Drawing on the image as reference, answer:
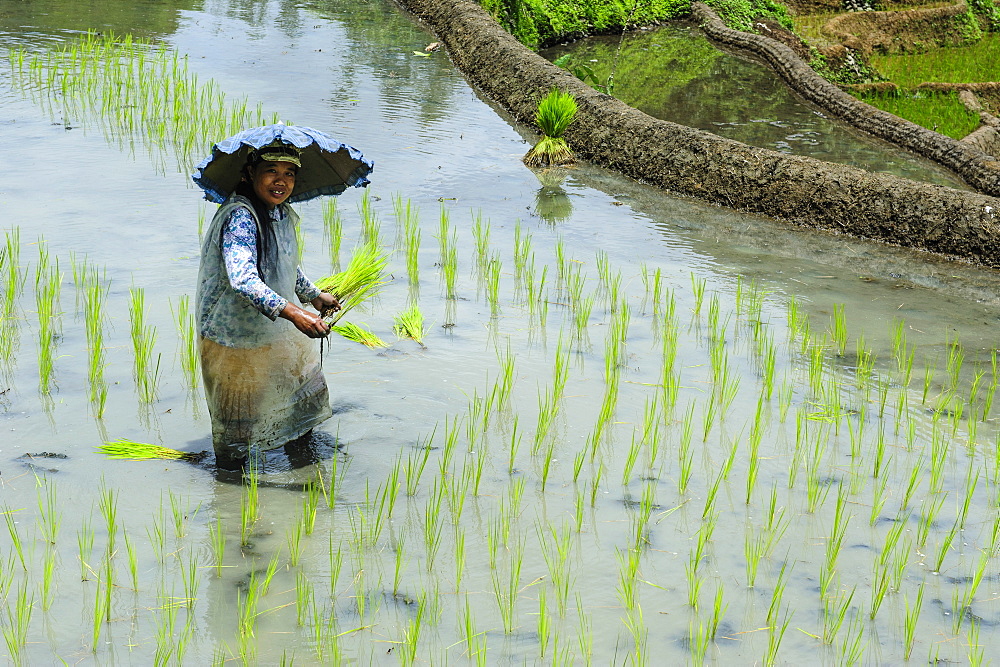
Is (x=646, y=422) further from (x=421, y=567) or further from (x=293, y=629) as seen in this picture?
(x=293, y=629)

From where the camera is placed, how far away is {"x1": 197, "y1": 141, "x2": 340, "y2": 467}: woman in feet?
9.36

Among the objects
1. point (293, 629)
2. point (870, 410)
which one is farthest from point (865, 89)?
point (293, 629)

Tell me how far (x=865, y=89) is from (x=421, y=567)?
8.48 meters

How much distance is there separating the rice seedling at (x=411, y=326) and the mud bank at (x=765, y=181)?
9.85 feet

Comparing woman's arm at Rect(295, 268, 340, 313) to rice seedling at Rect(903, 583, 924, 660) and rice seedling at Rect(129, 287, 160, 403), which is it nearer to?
rice seedling at Rect(129, 287, 160, 403)

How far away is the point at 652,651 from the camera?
7.99 feet

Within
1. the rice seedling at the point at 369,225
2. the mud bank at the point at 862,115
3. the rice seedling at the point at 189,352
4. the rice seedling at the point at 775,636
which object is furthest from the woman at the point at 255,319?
the mud bank at the point at 862,115

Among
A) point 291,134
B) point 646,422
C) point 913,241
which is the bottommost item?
point 646,422

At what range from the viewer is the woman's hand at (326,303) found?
10.5ft

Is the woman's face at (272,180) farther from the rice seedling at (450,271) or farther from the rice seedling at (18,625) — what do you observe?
the rice seedling at (450,271)

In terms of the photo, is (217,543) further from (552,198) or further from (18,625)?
(552,198)

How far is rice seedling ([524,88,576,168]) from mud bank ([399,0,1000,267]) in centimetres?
35

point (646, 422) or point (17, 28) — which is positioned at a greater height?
point (17, 28)

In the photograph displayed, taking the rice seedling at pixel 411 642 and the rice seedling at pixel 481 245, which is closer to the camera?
the rice seedling at pixel 411 642
